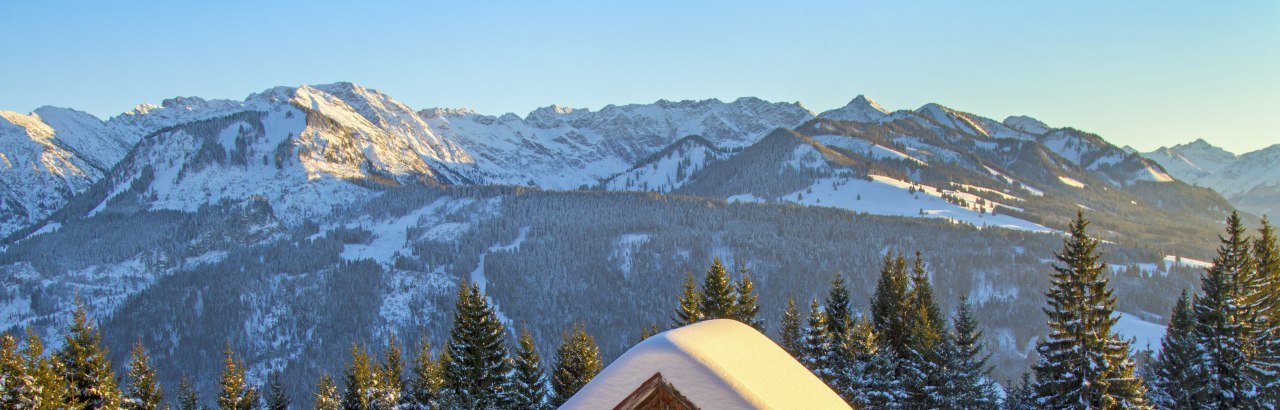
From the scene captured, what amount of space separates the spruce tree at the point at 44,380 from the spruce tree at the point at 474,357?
14.4 meters

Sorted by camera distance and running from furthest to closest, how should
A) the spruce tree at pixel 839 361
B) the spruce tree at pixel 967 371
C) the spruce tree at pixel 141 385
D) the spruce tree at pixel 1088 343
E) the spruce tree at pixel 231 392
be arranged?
the spruce tree at pixel 231 392 → the spruce tree at pixel 967 371 → the spruce tree at pixel 839 361 → the spruce tree at pixel 141 385 → the spruce tree at pixel 1088 343

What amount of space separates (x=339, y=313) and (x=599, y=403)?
187 metres

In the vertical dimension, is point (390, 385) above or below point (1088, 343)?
below

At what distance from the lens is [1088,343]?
79.0 feet

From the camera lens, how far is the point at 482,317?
33.8 meters

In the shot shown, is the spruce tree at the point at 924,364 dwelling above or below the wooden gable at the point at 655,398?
below

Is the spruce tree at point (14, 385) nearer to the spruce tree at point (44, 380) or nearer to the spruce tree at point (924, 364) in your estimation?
the spruce tree at point (44, 380)

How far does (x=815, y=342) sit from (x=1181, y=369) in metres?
16.3

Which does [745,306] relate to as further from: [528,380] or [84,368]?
[84,368]

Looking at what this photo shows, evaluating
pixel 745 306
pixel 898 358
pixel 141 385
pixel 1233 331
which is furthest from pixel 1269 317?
pixel 141 385

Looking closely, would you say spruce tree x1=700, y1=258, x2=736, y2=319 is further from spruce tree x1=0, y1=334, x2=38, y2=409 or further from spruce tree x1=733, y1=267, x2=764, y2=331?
spruce tree x1=0, y1=334, x2=38, y2=409

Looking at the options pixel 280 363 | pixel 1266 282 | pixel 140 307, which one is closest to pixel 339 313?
pixel 280 363

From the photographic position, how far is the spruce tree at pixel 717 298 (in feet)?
110

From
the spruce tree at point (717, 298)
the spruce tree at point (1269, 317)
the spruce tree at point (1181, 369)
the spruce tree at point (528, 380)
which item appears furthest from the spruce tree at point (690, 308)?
the spruce tree at point (1269, 317)
